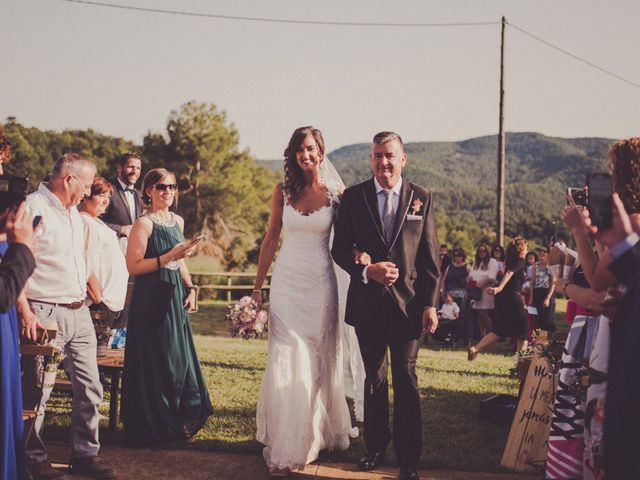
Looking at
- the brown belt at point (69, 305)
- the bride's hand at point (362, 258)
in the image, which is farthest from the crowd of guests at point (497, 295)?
the brown belt at point (69, 305)

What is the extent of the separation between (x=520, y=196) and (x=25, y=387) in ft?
400

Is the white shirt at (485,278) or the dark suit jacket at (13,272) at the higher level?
the dark suit jacket at (13,272)

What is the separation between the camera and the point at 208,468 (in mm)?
5062

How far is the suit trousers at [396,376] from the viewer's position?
4820mm

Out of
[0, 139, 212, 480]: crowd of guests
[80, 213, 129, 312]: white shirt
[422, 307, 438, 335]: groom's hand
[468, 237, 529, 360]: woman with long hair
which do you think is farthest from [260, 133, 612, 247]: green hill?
[422, 307, 438, 335]: groom's hand

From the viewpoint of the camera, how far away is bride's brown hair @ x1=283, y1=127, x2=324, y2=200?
5.20m

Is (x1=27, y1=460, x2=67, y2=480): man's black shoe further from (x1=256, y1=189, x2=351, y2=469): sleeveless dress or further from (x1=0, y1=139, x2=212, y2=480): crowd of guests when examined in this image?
(x1=256, y1=189, x2=351, y2=469): sleeveless dress

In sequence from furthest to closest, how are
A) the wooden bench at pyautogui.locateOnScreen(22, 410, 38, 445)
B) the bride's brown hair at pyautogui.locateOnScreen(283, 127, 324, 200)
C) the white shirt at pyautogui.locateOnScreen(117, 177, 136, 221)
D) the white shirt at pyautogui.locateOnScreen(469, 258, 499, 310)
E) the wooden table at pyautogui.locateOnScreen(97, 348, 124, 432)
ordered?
the white shirt at pyautogui.locateOnScreen(469, 258, 499, 310) < the white shirt at pyautogui.locateOnScreen(117, 177, 136, 221) < the wooden table at pyautogui.locateOnScreen(97, 348, 124, 432) < the bride's brown hair at pyautogui.locateOnScreen(283, 127, 324, 200) < the wooden bench at pyautogui.locateOnScreen(22, 410, 38, 445)

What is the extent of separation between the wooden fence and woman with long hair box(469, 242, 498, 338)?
1404 cm

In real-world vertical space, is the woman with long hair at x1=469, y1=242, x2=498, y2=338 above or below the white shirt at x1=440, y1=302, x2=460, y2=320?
above

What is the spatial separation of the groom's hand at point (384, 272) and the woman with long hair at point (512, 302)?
24.6 feet

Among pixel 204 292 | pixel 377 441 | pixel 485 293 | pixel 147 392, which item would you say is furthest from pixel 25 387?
pixel 204 292

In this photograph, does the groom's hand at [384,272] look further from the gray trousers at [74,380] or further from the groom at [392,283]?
the gray trousers at [74,380]

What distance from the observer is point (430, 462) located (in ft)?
17.4
